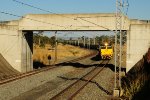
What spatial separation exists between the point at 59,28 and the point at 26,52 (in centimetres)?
583

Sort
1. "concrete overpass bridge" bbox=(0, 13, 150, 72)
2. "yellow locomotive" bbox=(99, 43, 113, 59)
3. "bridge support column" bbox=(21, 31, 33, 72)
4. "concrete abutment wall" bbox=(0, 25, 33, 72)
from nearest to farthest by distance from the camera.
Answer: "concrete overpass bridge" bbox=(0, 13, 150, 72) < "concrete abutment wall" bbox=(0, 25, 33, 72) < "bridge support column" bbox=(21, 31, 33, 72) < "yellow locomotive" bbox=(99, 43, 113, 59)

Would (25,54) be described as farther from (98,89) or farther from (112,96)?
(112,96)

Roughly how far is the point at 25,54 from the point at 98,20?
10430mm

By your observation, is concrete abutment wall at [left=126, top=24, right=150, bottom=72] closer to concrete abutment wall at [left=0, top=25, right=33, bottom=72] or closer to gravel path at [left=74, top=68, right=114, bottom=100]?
gravel path at [left=74, top=68, right=114, bottom=100]

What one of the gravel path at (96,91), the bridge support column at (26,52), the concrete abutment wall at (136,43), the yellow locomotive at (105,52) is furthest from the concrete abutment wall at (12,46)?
the yellow locomotive at (105,52)

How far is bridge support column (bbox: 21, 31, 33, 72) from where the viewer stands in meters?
40.0

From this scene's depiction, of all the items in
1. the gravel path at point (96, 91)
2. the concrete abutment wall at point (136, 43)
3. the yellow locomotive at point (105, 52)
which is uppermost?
the concrete abutment wall at point (136, 43)

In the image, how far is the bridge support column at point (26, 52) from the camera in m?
40.0

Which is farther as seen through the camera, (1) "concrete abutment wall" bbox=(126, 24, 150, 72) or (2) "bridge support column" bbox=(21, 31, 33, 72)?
(2) "bridge support column" bbox=(21, 31, 33, 72)

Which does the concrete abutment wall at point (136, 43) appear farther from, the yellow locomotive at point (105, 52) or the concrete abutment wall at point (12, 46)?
the yellow locomotive at point (105, 52)

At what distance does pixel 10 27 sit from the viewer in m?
39.2

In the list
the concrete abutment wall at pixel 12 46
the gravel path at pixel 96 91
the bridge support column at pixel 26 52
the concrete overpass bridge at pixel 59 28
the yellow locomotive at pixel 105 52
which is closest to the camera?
the gravel path at pixel 96 91

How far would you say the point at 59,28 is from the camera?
3859 cm

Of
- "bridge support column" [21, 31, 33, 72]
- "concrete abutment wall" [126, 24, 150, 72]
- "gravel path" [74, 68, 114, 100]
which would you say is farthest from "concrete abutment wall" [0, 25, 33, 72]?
"gravel path" [74, 68, 114, 100]
